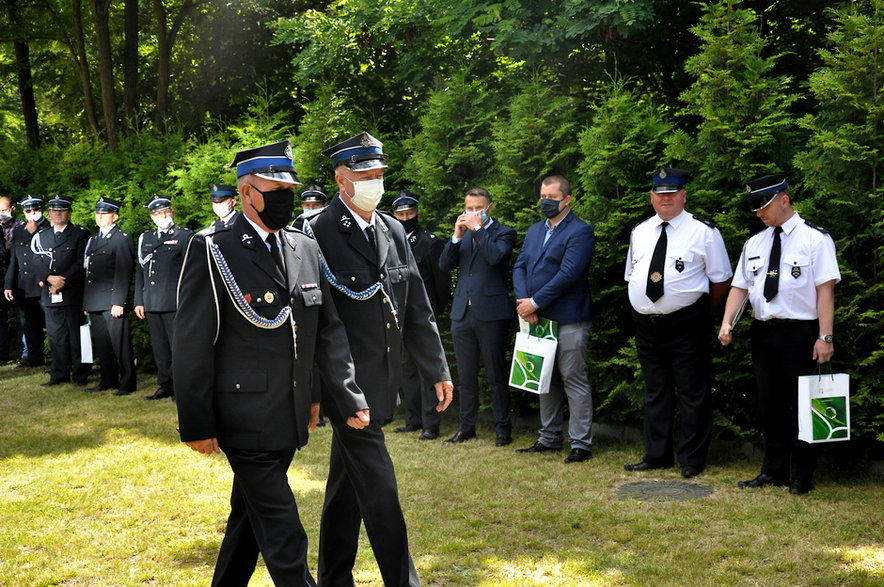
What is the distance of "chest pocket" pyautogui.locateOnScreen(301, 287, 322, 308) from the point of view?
420 cm

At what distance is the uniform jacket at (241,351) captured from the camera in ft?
12.9

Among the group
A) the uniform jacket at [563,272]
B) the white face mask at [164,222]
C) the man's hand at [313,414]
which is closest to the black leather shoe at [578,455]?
the uniform jacket at [563,272]

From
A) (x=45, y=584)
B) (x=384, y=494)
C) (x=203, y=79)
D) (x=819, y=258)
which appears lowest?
(x=45, y=584)

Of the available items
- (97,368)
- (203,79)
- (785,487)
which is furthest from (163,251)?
(203,79)

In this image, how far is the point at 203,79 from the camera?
19.3 m

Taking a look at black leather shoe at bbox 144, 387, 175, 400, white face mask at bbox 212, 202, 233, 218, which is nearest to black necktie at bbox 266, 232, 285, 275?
white face mask at bbox 212, 202, 233, 218

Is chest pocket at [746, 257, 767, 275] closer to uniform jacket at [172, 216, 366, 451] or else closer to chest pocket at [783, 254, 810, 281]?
chest pocket at [783, 254, 810, 281]

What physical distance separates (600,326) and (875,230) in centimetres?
250

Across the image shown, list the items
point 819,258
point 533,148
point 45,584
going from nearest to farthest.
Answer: point 45,584 < point 819,258 < point 533,148

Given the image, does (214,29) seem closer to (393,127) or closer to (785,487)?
(393,127)

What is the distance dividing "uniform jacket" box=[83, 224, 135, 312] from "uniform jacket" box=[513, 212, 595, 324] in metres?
5.74

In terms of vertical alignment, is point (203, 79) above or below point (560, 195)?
above

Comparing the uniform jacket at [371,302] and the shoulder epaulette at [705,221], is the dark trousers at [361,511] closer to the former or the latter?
the uniform jacket at [371,302]

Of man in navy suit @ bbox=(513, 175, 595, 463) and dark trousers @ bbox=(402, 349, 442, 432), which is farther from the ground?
man in navy suit @ bbox=(513, 175, 595, 463)
